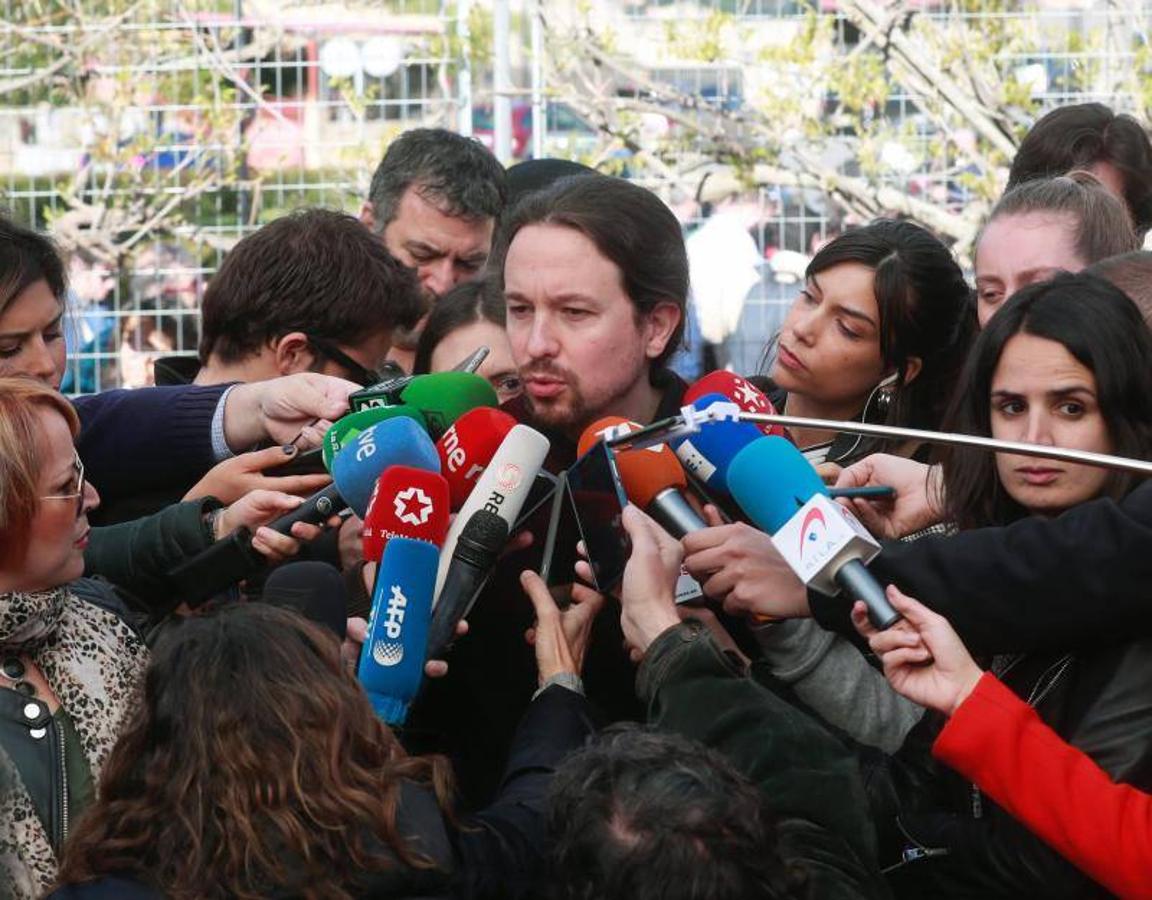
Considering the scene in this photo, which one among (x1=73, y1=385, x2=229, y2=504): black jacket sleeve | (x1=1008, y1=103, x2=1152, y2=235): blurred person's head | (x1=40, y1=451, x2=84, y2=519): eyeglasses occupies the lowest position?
(x1=73, y1=385, x2=229, y2=504): black jacket sleeve

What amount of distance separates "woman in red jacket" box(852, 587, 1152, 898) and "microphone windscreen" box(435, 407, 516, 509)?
0.75 metres

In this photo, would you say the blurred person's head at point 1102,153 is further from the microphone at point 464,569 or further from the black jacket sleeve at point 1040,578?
the microphone at point 464,569

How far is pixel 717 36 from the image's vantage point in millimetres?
8719

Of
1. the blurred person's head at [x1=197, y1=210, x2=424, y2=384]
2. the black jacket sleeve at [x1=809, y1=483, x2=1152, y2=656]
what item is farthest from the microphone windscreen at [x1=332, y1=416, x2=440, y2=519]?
the blurred person's head at [x1=197, y1=210, x2=424, y2=384]

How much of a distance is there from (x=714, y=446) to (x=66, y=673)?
1004 millimetres

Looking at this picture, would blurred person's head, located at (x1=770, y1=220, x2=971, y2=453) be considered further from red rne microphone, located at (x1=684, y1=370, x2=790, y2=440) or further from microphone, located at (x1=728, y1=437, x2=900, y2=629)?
microphone, located at (x1=728, y1=437, x2=900, y2=629)

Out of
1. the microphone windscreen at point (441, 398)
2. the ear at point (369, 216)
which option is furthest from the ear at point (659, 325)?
the ear at point (369, 216)

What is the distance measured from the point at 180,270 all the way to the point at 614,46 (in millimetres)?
2149

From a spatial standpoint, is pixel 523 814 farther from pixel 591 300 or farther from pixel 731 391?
pixel 591 300

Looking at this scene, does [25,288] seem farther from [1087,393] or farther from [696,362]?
[696,362]

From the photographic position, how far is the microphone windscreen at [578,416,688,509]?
3.07m

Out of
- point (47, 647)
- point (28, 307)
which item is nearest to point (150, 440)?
point (28, 307)

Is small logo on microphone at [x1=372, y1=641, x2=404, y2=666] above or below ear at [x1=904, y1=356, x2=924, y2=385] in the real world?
below

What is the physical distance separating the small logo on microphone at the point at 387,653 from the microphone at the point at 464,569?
10 cm
